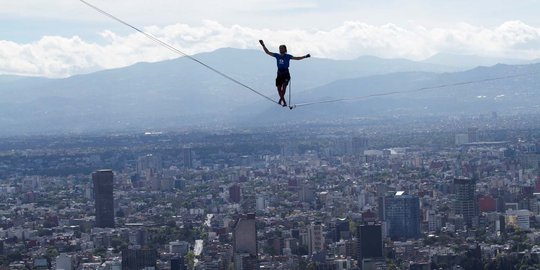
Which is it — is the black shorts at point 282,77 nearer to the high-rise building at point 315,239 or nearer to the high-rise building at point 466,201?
the high-rise building at point 315,239

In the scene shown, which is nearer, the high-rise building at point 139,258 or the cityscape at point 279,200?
the high-rise building at point 139,258

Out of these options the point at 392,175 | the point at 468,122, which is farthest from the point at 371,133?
the point at 392,175

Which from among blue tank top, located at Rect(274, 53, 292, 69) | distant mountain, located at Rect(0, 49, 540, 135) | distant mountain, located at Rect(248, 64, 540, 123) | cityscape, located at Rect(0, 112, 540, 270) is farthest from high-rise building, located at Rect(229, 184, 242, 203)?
distant mountain, located at Rect(0, 49, 540, 135)

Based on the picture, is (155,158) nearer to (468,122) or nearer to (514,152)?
(514,152)

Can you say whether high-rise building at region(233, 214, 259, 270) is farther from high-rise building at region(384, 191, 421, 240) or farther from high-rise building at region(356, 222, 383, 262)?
high-rise building at region(384, 191, 421, 240)

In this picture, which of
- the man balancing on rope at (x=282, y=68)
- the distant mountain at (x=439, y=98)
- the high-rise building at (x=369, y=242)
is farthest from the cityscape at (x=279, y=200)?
the distant mountain at (x=439, y=98)

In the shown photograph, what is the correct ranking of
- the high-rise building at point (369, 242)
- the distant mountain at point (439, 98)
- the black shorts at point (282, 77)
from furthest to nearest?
the distant mountain at point (439, 98)
the high-rise building at point (369, 242)
the black shorts at point (282, 77)

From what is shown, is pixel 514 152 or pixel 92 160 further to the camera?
pixel 92 160
